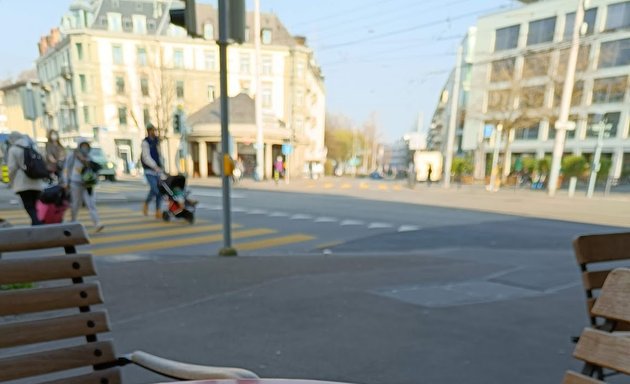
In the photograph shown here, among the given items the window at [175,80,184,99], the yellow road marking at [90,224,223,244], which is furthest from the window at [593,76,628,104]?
the window at [175,80,184,99]

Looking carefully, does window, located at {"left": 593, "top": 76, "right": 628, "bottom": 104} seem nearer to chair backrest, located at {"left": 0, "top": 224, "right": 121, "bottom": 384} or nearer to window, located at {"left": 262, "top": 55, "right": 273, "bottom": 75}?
window, located at {"left": 262, "top": 55, "right": 273, "bottom": 75}

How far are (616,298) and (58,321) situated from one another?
2.25 m

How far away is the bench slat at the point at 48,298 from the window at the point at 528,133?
4704cm

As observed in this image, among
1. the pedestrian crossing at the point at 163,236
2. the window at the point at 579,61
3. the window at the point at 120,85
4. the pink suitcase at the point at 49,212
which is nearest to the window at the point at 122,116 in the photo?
the window at the point at 120,85

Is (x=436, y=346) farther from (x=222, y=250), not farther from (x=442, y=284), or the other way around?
(x=222, y=250)

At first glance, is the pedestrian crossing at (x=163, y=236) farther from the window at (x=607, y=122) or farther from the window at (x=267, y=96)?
the window at (x=607, y=122)

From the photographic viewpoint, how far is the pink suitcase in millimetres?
6496

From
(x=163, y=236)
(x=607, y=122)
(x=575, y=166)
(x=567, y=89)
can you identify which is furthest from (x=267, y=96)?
(x=163, y=236)

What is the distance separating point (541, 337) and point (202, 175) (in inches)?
1253

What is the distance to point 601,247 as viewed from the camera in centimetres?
192

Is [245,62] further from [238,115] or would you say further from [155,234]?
[155,234]

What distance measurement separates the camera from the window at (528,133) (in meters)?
41.2

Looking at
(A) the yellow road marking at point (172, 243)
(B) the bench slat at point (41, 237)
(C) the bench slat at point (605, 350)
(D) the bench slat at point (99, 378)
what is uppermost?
(B) the bench slat at point (41, 237)

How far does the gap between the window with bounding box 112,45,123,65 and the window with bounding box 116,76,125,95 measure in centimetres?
173
